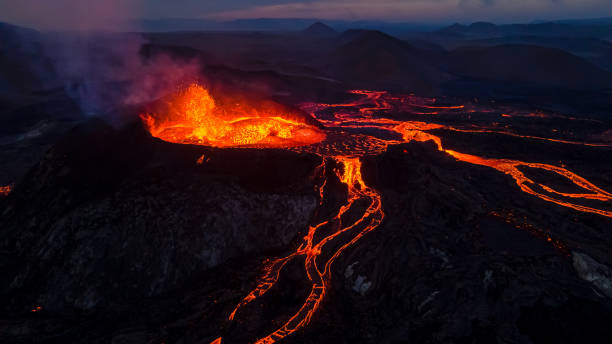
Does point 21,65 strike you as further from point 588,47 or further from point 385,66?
point 588,47

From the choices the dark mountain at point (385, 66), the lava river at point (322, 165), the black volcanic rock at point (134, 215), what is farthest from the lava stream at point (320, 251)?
the dark mountain at point (385, 66)

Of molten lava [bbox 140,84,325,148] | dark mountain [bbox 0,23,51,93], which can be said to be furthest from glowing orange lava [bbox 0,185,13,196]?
dark mountain [bbox 0,23,51,93]

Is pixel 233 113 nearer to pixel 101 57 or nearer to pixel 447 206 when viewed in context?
pixel 447 206

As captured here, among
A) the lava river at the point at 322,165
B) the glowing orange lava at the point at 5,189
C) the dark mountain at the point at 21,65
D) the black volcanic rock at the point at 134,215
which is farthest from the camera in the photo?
the dark mountain at the point at 21,65

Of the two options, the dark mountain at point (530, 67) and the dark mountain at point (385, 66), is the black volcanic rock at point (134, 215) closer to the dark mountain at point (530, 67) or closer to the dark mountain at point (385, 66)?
the dark mountain at point (385, 66)

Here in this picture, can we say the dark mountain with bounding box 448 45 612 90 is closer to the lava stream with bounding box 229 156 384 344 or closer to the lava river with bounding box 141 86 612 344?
the lava river with bounding box 141 86 612 344

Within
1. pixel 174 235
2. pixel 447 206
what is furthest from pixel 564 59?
pixel 174 235

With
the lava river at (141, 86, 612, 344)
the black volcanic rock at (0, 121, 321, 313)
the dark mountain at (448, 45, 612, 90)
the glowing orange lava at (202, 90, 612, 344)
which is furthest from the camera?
the dark mountain at (448, 45, 612, 90)
